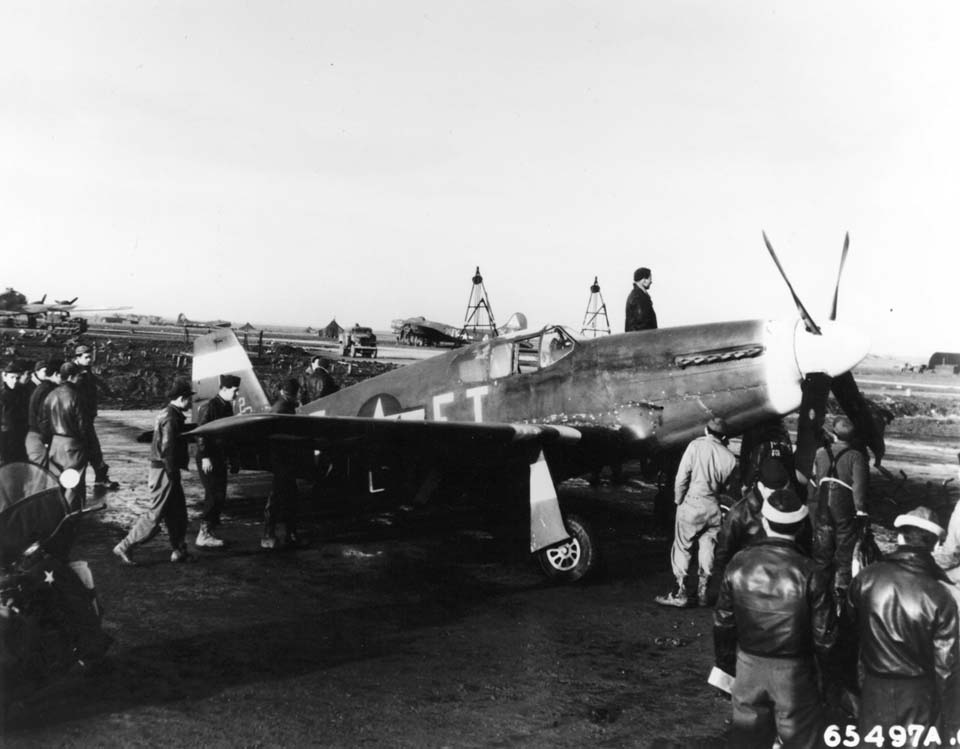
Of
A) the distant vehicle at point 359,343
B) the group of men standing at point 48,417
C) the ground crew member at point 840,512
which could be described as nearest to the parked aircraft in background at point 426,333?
the distant vehicle at point 359,343

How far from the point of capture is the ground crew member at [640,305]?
8.69 metres

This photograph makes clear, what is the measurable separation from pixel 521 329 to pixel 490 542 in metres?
2.53

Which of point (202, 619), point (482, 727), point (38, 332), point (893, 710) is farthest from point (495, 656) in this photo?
point (38, 332)

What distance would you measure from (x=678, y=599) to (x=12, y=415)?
7.84m

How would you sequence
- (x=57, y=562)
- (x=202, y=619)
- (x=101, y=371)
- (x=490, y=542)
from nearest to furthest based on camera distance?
1. (x=57, y=562)
2. (x=202, y=619)
3. (x=490, y=542)
4. (x=101, y=371)

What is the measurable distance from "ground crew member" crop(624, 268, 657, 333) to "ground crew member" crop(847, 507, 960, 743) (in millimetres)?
5546

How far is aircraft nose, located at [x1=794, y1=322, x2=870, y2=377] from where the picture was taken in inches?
258

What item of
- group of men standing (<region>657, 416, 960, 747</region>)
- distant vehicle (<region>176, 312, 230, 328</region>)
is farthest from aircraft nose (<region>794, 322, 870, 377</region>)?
distant vehicle (<region>176, 312, 230, 328</region>)

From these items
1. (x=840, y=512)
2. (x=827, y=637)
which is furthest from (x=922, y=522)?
(x=840, y=512)

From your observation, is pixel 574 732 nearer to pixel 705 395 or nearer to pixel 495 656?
pixel 495 656

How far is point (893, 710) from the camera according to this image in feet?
10.4

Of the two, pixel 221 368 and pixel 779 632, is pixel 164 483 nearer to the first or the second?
pixel 221 368

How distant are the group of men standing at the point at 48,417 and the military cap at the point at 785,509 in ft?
22.9

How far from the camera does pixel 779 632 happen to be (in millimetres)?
3268
